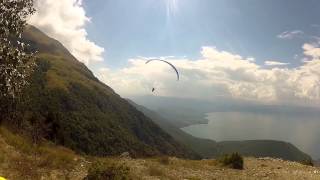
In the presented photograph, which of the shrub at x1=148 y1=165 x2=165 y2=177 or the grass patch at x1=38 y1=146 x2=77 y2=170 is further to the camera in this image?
the shrub at x1=148 y1=165 x2=165 y2=177

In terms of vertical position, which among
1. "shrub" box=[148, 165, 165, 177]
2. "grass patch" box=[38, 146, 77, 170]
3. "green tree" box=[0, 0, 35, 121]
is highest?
"green tree" box=[0, 0, 35, 121]

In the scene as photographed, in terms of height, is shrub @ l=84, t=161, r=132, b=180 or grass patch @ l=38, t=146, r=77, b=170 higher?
grass patch @ l=38, t=146, r=77, b=170

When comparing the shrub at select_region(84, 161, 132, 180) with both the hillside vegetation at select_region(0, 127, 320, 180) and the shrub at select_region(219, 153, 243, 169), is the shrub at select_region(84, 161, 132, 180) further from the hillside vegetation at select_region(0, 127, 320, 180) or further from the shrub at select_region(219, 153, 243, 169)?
the shrub at select_region(219, 153, 243, 169)

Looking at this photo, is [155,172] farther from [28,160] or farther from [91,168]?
[28,160]

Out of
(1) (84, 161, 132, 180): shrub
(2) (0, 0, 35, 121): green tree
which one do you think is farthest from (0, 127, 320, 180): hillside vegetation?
(2) (0, 0, 35, 121): green tree

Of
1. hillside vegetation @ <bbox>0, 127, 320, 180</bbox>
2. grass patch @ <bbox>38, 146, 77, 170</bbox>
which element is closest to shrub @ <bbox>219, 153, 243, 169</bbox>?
hillside vegetation @ <bbox>0, 127, 320, 180</bbox>

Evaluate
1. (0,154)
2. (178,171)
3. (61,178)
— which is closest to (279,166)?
(178,171)

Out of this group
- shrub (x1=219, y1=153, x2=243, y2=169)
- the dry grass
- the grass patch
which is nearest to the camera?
the dry grass

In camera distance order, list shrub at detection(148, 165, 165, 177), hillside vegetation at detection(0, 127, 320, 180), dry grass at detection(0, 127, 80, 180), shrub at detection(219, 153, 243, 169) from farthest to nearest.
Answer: shrub at detection(219, 153, 243, 169), shrub at detection(148, 165, 165, 177), hillside vegetation at detection(0, 127, 320, 180), dry grass at detection(0, 127, 80, 180)

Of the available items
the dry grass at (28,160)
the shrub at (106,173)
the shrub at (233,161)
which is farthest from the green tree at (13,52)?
the shrub at (233,161)
